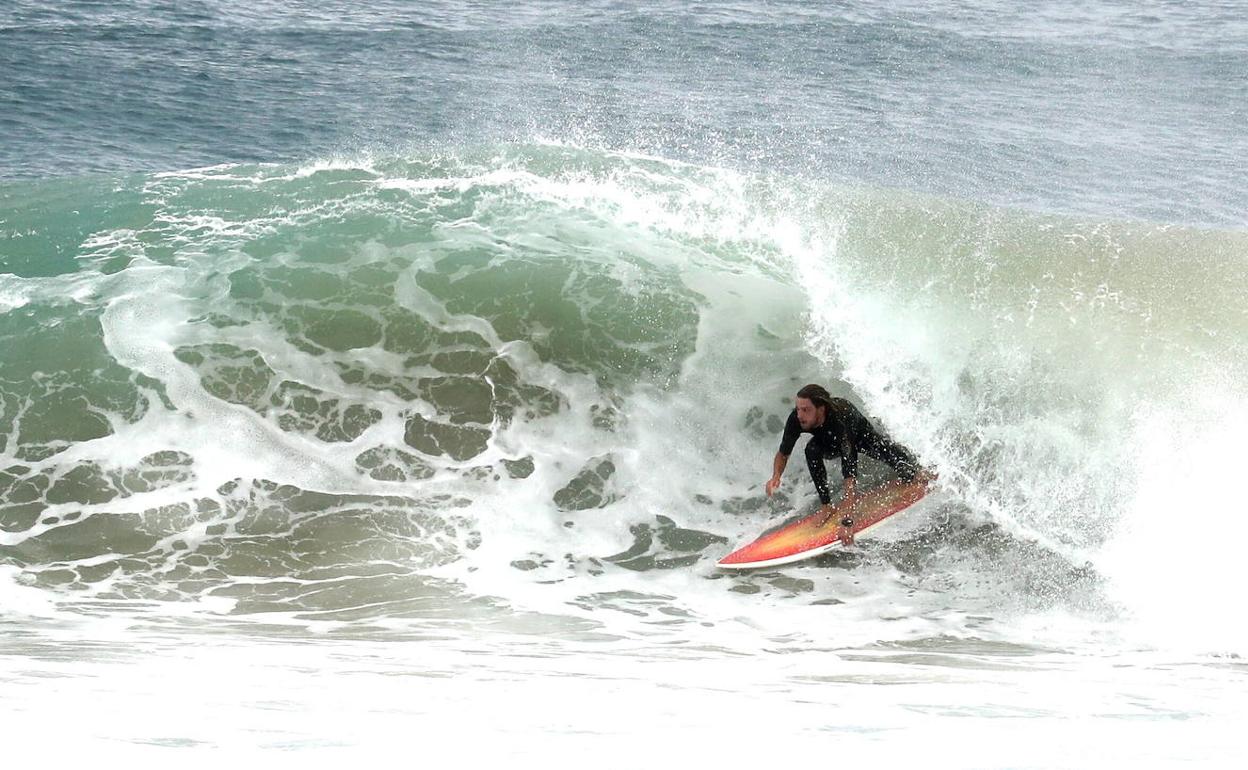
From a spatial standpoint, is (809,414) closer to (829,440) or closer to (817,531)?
(829,440)

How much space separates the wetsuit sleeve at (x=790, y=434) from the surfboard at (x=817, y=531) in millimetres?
669

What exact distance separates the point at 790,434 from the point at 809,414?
0.91 feet

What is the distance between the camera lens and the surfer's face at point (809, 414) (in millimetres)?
8016

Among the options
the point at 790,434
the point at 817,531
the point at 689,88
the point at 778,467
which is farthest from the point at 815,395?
the point at 689,88

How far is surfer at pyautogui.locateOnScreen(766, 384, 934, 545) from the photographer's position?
8.05 metres

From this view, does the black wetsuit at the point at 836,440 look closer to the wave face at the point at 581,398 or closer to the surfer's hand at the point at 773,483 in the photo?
the surfer's hand at the point at 773,483

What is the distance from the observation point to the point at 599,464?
9273mm

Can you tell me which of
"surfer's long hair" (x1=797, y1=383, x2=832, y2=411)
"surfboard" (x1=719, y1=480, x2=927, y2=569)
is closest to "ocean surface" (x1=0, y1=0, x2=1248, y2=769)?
"surfboard" (x1=719, y1=480, x2=927, y2=569)

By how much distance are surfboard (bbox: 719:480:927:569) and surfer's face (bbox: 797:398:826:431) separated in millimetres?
851

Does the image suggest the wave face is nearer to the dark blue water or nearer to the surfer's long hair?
the surfer's long hair

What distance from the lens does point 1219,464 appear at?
27.5 ft

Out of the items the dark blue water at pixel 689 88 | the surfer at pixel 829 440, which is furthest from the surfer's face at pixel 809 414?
the dark blue water at pixel 689 88

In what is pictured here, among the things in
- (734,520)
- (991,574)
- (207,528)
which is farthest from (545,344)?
(991,574)

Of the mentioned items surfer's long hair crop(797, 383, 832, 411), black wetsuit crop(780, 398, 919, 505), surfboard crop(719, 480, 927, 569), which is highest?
surfer's long hair crop(797, 383, 832, 411)
